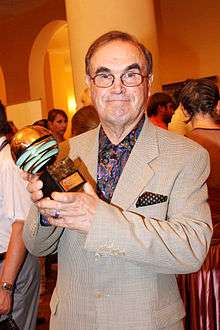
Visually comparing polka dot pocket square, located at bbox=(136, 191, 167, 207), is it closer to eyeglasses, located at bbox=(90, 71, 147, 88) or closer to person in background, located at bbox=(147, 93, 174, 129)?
eyeglasses, located at bbox=(90, 71, 147, 88)

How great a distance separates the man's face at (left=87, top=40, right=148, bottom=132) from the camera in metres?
1.36

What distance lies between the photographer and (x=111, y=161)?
4.88 ft

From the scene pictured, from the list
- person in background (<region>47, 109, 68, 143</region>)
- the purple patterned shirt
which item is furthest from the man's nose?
person in background (<region>47, 109, 68, 143</region>)

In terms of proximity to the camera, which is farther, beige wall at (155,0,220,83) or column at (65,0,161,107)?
beige wall at (155,0,220,83)

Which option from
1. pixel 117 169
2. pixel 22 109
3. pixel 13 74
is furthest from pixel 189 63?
pixel 117 169

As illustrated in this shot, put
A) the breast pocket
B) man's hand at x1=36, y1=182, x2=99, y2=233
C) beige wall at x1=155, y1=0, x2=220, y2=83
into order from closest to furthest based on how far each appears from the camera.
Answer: man's hand at x1=36, y1=182, x2=99, y2=233 → the breast pocket → beige wall at x1=155, y1=0, x2=220, y2=83

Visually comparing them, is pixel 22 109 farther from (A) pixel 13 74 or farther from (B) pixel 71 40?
(A) pixel 13 74

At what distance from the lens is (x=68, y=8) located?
399 centimetres

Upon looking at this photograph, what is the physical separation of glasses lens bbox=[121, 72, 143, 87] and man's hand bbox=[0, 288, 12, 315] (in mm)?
1048

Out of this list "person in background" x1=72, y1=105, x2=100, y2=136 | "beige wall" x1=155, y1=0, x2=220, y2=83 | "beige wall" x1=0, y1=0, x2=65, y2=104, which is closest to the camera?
"person in background" x1=72, y1=105, x2=100, y2=136

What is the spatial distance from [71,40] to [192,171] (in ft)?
9.56

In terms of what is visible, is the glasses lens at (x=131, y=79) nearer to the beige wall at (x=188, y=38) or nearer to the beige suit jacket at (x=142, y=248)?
the beige suit jacket at (x=142, y=248)

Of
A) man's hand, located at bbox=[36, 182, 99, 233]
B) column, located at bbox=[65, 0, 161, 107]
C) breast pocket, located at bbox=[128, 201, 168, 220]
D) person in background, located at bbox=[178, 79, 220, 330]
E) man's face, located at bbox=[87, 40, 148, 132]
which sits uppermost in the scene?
column, located at bbox=[65, 0, 161, 107]

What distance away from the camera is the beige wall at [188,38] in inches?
277
